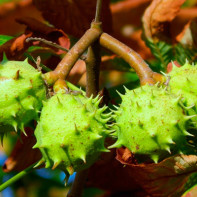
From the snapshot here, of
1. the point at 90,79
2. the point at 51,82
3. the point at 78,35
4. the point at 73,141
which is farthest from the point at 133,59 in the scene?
the point at 78,35

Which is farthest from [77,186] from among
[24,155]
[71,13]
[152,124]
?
[71,13]

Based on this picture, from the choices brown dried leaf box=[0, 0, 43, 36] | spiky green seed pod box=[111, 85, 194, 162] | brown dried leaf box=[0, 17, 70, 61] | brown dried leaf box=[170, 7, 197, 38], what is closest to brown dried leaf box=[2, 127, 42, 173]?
brown dried leaf box=[0, 17, 70, 61]

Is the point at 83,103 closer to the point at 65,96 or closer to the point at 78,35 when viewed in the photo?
the point at 65,96

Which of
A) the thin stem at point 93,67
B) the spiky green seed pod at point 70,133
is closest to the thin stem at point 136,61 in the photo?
the thin stem at point 93,67

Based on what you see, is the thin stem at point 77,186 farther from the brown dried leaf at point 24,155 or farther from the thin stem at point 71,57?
the thin stem at point 71,57

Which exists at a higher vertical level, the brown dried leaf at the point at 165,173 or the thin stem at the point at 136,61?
the thin stem at the point at 136,61

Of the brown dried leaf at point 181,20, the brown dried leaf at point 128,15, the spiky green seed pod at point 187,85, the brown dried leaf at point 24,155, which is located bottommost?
the brown dried leaf at point 24,155
